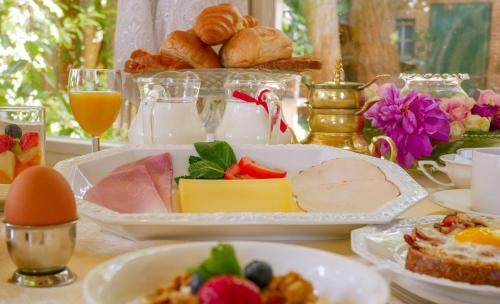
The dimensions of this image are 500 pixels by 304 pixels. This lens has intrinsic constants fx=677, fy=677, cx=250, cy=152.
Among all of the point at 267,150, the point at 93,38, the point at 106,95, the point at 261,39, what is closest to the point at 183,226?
the point at 267,150

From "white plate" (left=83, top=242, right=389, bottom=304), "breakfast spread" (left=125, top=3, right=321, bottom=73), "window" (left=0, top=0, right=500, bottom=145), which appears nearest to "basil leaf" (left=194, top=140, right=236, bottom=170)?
"breakfast spread" (left=125, top=3, right=321, bottom=73)

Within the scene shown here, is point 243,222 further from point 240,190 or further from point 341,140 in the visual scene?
point 341,140

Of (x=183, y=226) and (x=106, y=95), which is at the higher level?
(x=106, y=95)

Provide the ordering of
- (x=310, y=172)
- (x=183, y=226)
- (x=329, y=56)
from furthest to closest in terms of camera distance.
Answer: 1. (x=329, y=56)
2. (x=310, y=172)
3. (x=183, y=226)

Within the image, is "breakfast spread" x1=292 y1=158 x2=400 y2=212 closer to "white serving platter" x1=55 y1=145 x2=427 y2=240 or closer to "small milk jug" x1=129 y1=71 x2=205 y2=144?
"white serving platter" x1=55 y1=145 x2=427 y2=240

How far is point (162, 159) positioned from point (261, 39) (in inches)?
28.5

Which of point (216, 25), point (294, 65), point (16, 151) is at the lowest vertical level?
point (16, 151)

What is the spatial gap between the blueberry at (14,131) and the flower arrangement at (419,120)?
84 centimetres

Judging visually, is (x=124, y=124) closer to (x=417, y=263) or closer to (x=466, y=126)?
(x=466, y=126)

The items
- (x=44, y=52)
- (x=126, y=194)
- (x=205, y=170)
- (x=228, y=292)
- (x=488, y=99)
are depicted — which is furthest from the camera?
(x=44, y=52)

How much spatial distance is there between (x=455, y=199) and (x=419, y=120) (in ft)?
1.32

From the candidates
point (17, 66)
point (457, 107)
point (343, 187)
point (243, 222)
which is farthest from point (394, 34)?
point (17, 66)

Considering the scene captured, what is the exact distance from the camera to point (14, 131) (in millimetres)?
1161

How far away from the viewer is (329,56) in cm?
256
